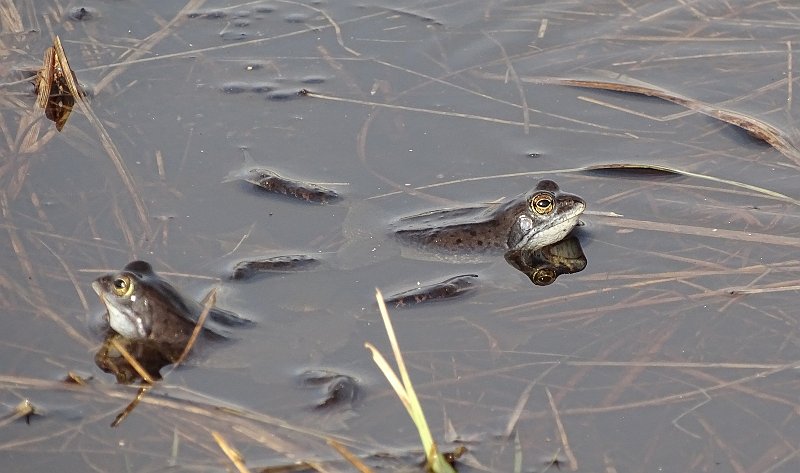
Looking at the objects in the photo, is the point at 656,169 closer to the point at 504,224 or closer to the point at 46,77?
the point at 504,224

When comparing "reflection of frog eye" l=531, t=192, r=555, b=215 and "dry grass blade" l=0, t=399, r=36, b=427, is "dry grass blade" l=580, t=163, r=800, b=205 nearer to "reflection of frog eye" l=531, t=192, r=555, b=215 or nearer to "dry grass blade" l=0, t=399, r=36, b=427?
"reflection of frog eye" l=531, t=192, r=555, b=215

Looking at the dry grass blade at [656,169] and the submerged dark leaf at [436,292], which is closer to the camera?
the submerged dark leaf at [436,292]

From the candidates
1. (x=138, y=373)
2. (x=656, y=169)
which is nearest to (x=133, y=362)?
(x=138, y=373)

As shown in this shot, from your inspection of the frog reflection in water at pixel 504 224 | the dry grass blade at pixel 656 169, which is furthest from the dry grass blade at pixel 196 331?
the dry grass blade at pixel 656 169

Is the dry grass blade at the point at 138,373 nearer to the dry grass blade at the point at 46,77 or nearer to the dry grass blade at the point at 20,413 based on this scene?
the dry grass blade at the point at 20,413

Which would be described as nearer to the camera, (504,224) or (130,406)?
(130,406)

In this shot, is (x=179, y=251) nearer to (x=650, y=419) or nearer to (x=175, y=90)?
(x=175, y=90)

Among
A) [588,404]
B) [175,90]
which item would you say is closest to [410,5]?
[175,90]
